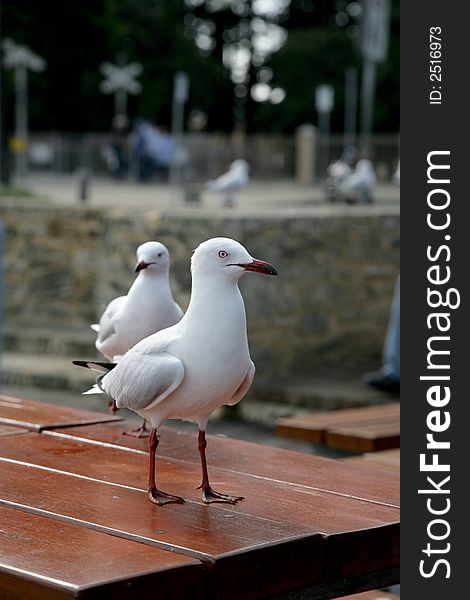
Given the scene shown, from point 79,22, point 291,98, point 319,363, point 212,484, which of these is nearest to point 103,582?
A: point 212,484

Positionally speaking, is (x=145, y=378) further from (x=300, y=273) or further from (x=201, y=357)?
(x=300, y=273)

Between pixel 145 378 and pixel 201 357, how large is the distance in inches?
4.9

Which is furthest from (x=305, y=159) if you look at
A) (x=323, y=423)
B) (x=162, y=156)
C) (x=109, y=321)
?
(x=109, y=321)

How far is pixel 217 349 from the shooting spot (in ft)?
8.04

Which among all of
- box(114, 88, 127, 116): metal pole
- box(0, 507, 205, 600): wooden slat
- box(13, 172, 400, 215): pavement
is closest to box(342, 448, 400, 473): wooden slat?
box(0, 507, 205, 600): wooden slat

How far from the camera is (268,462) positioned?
3.03m

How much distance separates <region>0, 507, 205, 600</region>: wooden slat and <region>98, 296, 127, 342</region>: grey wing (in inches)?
40.4

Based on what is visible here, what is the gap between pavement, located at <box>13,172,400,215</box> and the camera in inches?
554

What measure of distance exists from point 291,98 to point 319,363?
29294 mm

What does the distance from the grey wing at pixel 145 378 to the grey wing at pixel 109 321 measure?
2.14 feet

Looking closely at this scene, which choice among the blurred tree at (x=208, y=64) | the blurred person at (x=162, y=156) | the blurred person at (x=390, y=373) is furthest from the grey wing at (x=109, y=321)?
the blurred tree at (x=208, y=64)

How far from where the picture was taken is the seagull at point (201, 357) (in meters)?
2.46

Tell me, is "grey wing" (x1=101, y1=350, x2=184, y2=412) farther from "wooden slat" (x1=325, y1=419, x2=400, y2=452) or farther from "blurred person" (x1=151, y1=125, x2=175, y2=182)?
"blurred person" (x1=151, y1=125, x2=175, y2=182)

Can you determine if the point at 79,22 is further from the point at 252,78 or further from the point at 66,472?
the point at 66,472
